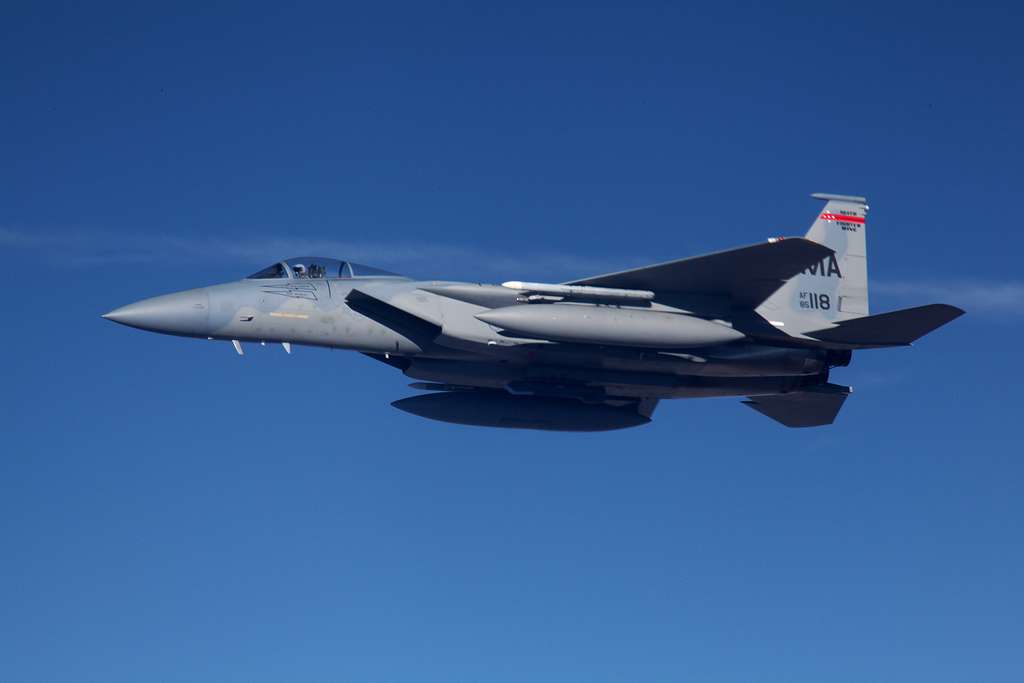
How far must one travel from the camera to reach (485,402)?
23266 mm

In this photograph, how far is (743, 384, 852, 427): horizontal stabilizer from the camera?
23.7 metres

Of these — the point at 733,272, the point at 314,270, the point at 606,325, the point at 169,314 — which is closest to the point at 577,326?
A: the point at 606,325

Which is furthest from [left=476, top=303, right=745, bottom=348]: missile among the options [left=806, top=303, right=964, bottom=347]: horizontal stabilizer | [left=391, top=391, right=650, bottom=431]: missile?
[left=391, top=391, right=650, bottom=431]: missile

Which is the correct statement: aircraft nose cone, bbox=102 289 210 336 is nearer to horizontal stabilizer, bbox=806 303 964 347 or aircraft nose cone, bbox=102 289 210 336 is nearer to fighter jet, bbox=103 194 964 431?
fighter jet, bbox=103 194 964 431

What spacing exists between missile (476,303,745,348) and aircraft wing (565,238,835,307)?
499 millimetres

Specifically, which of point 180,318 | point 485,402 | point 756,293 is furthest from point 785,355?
point 180,318

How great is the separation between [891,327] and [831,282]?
1.84 metres

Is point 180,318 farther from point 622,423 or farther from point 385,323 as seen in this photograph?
point 622,423

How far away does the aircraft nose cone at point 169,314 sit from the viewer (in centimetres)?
2119

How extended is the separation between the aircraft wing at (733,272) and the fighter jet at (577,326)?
0.08ft

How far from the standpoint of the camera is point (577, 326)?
20.8 m

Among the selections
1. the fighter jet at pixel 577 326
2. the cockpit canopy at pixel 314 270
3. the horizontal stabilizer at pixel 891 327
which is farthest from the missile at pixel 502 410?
the horizontal stabilizer at pixel 891 327

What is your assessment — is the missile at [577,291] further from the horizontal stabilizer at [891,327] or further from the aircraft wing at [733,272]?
the horizontal stabilizer at [891,327]

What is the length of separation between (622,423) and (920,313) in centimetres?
549
